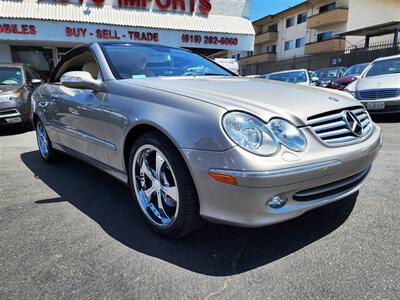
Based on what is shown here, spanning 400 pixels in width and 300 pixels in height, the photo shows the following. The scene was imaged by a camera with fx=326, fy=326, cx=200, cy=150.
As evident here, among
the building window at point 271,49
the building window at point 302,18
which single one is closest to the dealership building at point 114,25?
the building window at point 302,18

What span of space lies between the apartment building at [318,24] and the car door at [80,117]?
2978 cm

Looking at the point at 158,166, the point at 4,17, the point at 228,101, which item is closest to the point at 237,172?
the point at 228,101

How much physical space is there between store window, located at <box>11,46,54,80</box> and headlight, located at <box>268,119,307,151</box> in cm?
1826

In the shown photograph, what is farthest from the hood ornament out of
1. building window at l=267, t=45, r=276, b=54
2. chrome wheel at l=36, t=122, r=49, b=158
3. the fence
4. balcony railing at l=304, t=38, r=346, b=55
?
building window at l=267, t=45, r=276, b=54

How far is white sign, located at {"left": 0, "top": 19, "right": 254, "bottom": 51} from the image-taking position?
582 inches

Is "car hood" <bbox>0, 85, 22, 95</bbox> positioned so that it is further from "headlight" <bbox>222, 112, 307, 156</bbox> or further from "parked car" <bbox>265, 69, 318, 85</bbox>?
"parked car" <bbox>265, 69, 318, 85</bbox>

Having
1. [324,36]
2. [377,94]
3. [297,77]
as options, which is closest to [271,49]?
[324,36]

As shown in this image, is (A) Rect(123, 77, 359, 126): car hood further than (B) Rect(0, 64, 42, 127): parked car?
No

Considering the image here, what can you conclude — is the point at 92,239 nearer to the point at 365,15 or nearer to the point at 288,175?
the point at 288,175

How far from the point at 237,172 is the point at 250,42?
Result: 19185 mm

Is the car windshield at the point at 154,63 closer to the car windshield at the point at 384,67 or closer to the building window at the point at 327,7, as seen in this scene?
the car windshield at the point at 384,67

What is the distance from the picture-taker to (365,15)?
1201 inches

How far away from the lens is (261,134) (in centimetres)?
189

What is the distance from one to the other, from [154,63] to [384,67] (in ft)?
22.6
